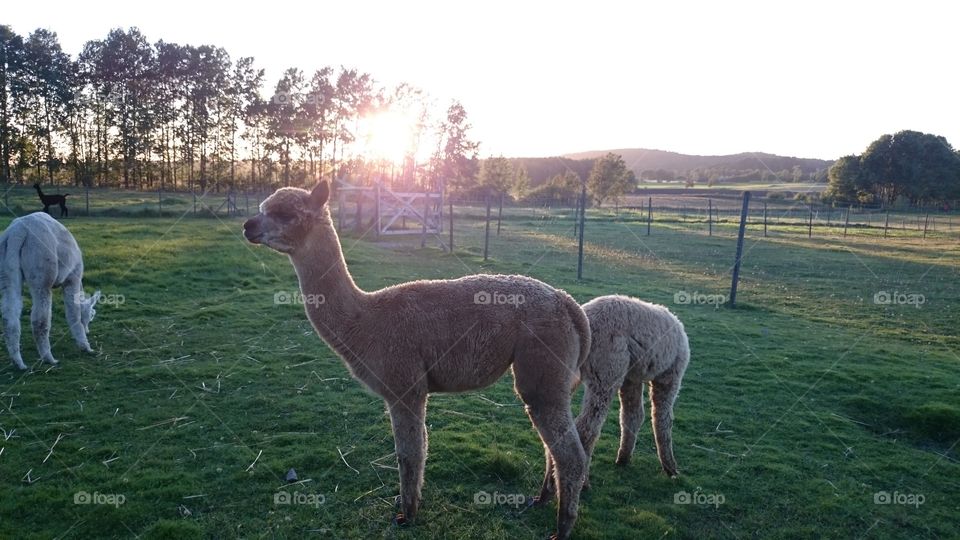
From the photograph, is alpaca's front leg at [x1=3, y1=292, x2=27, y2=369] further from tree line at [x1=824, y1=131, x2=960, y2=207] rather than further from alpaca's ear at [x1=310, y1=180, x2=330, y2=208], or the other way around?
tree line at [x1=824, y1=131, x2=960, y2=207]

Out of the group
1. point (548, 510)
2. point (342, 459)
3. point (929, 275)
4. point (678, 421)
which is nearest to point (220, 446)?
point (342, 459)

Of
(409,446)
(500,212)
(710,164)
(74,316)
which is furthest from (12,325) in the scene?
(710,164)

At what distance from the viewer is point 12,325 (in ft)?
23.2

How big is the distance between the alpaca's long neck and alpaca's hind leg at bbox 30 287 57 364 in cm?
581

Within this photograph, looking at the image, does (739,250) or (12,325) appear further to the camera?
(739,250)

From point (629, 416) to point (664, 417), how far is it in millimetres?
356

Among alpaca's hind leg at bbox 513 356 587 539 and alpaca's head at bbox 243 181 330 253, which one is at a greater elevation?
alpaca's head at bbox 243 181 330 253

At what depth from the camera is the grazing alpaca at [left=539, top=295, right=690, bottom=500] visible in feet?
15.7

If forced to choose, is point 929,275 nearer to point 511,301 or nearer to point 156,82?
point 511,301

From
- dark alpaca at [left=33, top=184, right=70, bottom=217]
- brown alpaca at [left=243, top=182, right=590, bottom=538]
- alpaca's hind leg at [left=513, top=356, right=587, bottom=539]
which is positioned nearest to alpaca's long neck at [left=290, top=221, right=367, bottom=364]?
brown alpaca at [left=243, top=182, right=590, bottom=538]

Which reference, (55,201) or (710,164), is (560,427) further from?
(710,164)

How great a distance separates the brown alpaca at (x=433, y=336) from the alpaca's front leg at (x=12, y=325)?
5.78m

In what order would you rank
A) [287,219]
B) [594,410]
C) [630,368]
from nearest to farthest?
1. [287,219]
2. [594,410]
3. [630,368]

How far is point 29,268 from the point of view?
24.1ft
